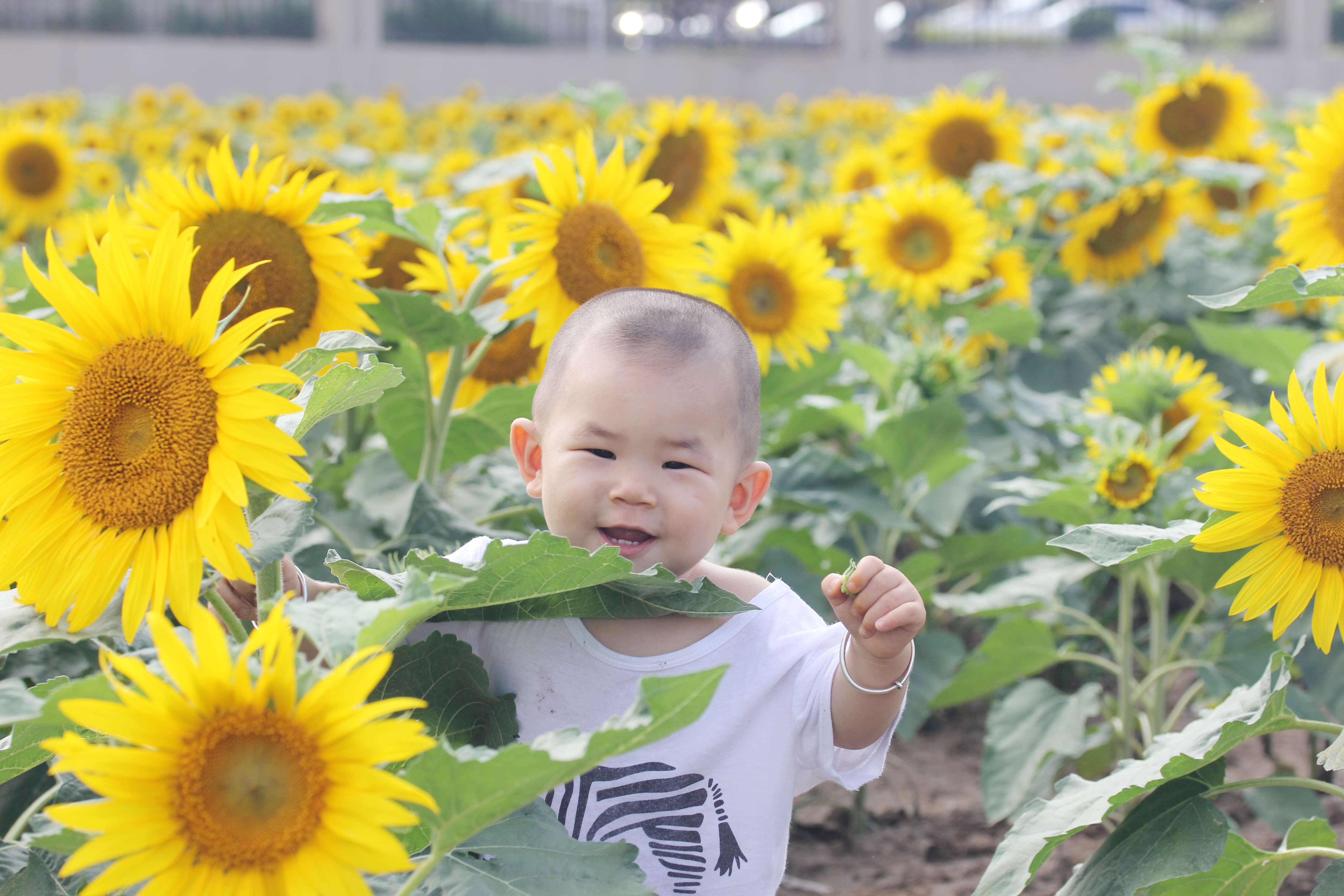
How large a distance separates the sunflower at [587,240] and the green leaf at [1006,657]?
0.77m

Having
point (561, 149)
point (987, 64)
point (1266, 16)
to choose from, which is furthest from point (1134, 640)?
point (1266, 16)

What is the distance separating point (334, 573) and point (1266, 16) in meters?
18.7

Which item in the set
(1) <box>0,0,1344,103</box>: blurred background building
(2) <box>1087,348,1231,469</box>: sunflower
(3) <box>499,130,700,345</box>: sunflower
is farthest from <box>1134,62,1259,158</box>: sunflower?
(1) <box>0,0,1344,103</box>: blurred background building

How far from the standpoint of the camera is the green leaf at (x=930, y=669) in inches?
87.8

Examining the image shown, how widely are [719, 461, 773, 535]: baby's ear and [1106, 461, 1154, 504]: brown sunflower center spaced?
739 mm

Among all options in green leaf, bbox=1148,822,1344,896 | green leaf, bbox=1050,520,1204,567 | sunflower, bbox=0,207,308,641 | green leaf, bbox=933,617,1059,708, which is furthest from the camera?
green leaf, bbox=933,617,1059,708

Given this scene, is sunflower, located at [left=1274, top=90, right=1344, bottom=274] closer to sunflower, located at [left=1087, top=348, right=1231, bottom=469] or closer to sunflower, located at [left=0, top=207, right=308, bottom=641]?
sunflower, located at [left=1087, top=348, right=1231, bottom=469]

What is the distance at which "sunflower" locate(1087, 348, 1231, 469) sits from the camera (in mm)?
2152

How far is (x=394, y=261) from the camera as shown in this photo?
Result: 2.21 metres

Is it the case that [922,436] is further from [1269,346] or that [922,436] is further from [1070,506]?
Result: [1269,346]

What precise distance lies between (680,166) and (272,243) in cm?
160

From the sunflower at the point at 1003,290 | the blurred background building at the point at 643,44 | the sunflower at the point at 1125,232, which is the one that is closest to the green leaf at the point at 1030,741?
the sunflower at the point at 1003,290

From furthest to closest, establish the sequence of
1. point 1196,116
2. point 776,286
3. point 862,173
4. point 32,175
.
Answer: point 862,173
point 32,175
point 1196,116
point 776,286

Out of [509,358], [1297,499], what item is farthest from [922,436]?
[1297,499]
